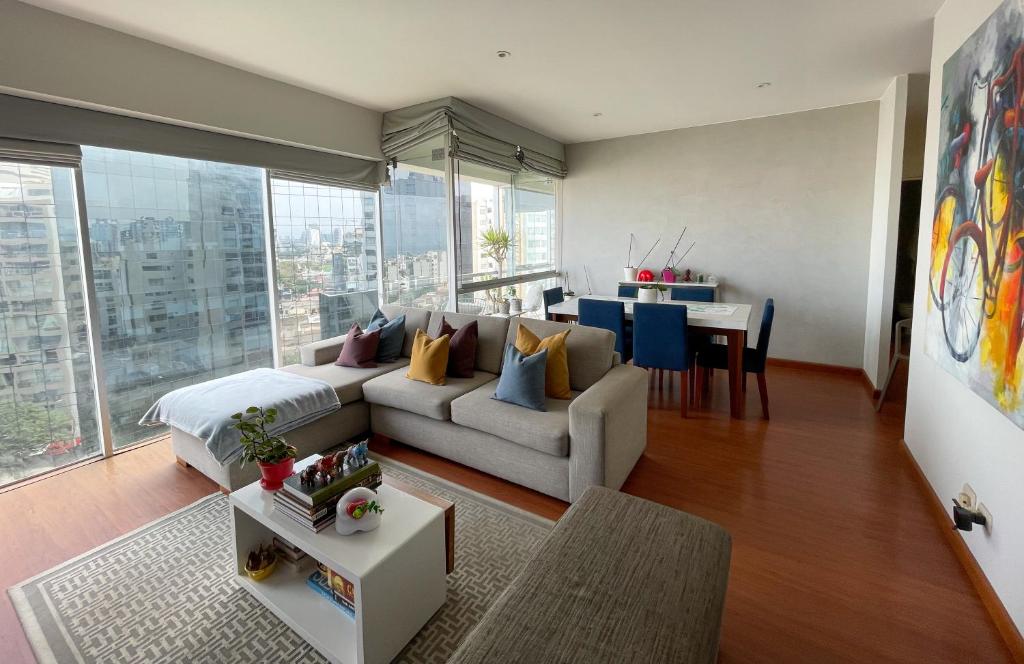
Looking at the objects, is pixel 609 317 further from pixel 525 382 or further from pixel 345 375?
pixel 345 375

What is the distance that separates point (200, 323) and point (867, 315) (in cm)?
570

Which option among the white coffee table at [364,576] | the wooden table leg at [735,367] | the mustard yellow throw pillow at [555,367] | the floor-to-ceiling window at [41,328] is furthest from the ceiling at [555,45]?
the white coffee table at [364,576]

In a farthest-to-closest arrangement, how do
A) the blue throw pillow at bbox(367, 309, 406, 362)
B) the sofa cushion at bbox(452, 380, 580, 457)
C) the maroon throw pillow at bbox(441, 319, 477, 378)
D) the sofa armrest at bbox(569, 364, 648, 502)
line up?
the blue throw pillow at bbox(367, 309, 406, 362), the maroon throw pillow at bbox(441, 319, 477, 378), the sofa cushion at bbox(452, 380, 580, 457), the sofa armrest at bbox(569, 364, 648, 502)

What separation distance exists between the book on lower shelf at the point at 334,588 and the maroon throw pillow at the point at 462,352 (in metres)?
1.58

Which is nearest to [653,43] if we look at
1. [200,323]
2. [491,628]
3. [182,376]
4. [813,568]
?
[813,568]

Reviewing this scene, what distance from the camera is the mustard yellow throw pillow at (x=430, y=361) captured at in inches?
123

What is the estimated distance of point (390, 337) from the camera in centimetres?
368

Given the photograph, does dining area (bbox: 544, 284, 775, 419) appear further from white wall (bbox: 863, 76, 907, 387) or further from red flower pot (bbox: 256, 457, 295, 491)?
red flower pot (bbox: 256, 457, 295, 491)

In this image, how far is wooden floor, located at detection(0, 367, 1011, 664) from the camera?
5.50 feet

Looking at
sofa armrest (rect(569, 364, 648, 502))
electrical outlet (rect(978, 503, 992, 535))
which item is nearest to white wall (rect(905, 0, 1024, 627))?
electrical outlet (rect(978, 503, 992, 535))

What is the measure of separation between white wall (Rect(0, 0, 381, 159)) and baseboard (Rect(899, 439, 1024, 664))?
442 centimetres

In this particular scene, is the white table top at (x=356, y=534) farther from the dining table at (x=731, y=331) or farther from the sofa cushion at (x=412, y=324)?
the dining table at (x=731, y=331)

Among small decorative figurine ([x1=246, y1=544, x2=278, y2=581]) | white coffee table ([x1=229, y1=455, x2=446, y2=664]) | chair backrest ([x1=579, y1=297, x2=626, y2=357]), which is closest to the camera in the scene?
white coffee table ([x1=229, y1=455, x2=446, y2=664])

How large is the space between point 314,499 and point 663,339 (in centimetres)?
271
